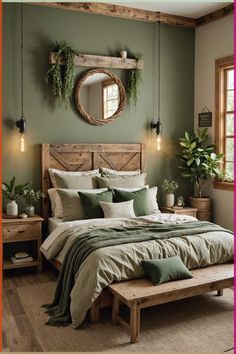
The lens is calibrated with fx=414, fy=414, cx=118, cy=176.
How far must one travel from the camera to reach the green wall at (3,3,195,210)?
5105mm

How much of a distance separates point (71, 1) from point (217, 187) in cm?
322

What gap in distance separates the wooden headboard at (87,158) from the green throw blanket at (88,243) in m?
1.49

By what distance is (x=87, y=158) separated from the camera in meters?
5.55

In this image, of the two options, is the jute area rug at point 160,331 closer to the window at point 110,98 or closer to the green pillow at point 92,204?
the green pillow at point 92,204

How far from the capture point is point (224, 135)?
596cm

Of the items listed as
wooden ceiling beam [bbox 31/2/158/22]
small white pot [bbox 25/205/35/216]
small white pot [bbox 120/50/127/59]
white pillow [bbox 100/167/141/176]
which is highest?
wooden ceiling beam [bbox 31/2/158/22]

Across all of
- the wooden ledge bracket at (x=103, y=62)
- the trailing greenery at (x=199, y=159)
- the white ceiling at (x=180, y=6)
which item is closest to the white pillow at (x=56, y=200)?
the trailing greenery at (x=199, y=159)

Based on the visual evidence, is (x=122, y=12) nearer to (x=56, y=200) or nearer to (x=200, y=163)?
(x=200, y=163)

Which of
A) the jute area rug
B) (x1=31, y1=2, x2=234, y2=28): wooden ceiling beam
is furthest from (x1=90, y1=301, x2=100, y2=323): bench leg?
(x1=31, y1=2, x2=234, y2=28): wooden ceiling beam

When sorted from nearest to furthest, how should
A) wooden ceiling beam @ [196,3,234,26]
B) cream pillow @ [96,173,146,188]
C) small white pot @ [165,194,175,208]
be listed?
cream pillow @ [96,173,146,188]
wooden ceiling beam @ [196,3,234,26]
small white pot @ [165,194,175,208]

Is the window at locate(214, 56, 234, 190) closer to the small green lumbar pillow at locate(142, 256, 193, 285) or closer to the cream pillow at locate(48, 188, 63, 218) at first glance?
the cream pillow at locate(48, 188, 63, 218)

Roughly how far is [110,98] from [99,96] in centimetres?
17

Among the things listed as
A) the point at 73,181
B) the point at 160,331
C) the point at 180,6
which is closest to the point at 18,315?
the point at 160,331

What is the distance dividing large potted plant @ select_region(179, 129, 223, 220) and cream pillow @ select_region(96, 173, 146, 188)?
785 millimetres
